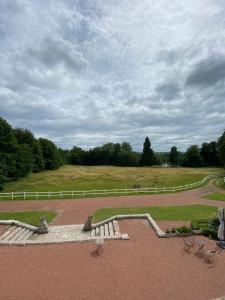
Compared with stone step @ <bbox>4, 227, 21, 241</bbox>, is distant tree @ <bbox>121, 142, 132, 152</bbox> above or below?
above

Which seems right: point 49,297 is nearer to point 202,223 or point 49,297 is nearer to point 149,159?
point 202,223

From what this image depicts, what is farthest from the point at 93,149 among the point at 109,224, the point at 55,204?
the point at 109,224

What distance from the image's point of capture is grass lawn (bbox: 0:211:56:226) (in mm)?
17884

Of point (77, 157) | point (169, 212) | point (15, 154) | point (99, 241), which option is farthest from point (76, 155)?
point (99, 241)

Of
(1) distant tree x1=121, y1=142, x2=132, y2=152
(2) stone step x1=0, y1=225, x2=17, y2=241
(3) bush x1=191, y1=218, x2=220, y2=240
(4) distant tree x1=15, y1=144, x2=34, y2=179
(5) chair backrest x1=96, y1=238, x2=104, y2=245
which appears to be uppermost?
(1) distant tree x1=121, y1=142, x2=132, y2=152

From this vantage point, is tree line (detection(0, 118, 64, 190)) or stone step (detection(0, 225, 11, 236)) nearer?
stone step (detection(0, 225, 11, 236))

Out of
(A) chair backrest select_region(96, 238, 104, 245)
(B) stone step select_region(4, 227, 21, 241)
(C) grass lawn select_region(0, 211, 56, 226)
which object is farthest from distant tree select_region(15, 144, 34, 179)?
(A) chair backrest select_region(96, 238, 104, 245)

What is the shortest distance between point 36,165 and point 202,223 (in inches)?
2042

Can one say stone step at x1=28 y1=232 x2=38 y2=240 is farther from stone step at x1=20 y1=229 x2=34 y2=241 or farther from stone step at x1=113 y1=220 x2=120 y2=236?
stone step at x1=113 y1=220 x2=120 y2=236

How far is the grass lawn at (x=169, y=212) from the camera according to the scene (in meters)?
17.7

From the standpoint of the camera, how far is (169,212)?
19.3 m

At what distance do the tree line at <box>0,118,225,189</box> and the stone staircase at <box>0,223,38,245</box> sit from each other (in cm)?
2049

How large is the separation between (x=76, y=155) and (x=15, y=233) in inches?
3430

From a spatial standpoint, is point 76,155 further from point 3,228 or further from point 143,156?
point 3,228
